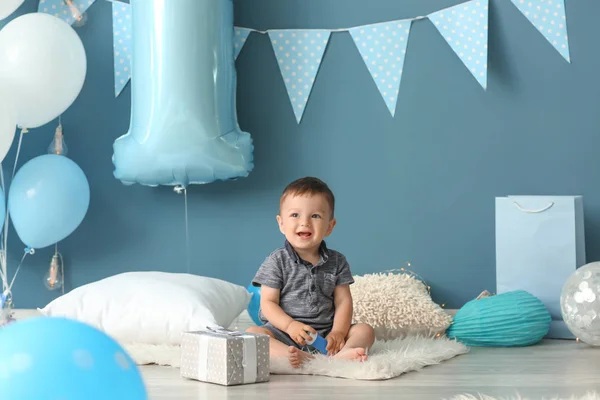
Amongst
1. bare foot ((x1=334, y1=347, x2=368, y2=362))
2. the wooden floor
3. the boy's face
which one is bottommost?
the wooden floor

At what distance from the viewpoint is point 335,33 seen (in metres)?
3.05

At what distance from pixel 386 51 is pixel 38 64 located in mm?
1193

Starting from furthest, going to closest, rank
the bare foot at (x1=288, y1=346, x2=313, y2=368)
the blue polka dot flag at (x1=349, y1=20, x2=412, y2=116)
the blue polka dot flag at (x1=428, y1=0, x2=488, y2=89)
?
the blue polka dot flag at (x1=349, y1=20, x2=412, y2=116)
the blue polka dot flag at (x1=428, y1=0, x2=488, y2=89)
the bare foot at (x1=288, y1=346, x2=313, y2=368)

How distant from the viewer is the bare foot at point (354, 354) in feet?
6.76

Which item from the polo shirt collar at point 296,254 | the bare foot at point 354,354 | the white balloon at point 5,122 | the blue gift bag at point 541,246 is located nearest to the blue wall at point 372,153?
the blue gift bag at point 541,246

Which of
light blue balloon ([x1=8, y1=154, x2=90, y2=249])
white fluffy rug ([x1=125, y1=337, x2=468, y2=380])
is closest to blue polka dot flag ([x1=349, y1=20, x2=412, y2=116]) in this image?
→ white fluffy rug ([x1=125, y1=337, x2=468, y2=380])

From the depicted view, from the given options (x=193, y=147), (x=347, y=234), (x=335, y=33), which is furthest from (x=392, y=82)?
(x=193, y=147)

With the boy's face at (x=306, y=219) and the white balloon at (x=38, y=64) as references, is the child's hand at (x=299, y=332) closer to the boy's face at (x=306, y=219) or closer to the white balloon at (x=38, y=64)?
the boy's face at (x=306, y=219)

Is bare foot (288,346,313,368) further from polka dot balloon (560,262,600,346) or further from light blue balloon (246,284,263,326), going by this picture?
polka dot balloon (560,262,600,346)

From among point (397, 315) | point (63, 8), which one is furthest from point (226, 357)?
point (63, 8)

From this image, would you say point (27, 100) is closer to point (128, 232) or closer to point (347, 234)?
point (128, 232)

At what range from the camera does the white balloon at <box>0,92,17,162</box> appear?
7.97 ft

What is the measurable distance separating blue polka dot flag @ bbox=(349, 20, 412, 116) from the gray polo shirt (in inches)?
36.8

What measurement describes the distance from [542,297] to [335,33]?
118 centimetres
